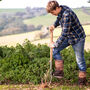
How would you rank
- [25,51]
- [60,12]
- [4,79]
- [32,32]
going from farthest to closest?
1. [32,32]
2. [25,51]
3. [4,79]
4. [60,12]

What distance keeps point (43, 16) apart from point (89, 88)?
Result: 3.36 m

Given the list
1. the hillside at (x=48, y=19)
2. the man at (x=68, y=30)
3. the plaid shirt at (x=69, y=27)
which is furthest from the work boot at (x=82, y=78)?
the hillside at (x=48, y=19)

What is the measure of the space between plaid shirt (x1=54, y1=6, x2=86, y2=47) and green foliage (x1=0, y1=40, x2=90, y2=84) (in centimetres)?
122

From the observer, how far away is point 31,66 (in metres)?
5.29

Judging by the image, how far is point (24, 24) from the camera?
7.06m

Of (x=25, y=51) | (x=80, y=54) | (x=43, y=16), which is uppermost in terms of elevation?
(x=43, y=16)

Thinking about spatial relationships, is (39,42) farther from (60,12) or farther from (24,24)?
(60,12)

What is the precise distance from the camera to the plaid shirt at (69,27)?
391 cm

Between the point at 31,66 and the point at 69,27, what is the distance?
1.77m

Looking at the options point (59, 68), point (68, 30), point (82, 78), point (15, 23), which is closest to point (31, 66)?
point (59, 68)

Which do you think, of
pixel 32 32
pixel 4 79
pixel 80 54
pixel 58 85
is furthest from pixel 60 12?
pixel 32 32

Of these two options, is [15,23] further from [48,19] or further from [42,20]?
[48,19]

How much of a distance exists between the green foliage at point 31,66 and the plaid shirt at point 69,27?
1.22 meters

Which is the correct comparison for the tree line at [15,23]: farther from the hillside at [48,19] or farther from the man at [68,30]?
the man at [68,30]
